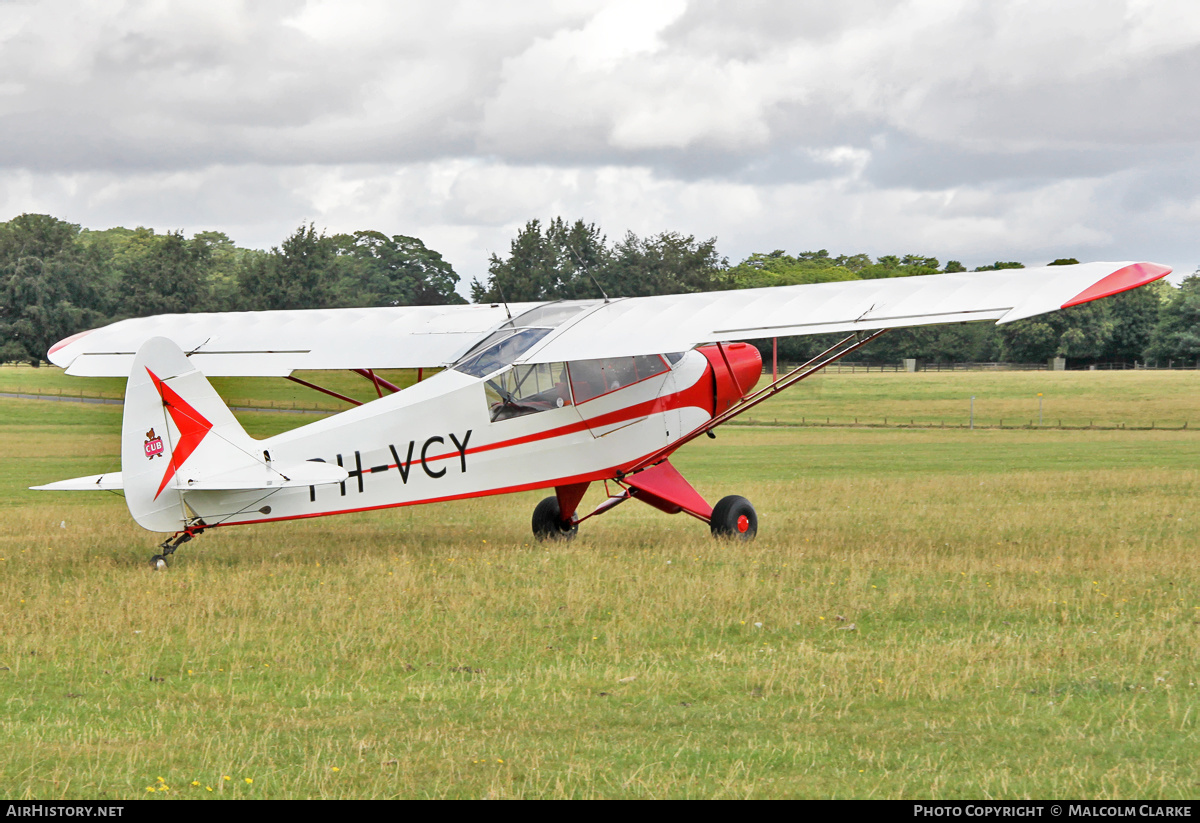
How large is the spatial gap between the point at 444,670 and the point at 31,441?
1503 inches

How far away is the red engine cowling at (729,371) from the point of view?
14.3m

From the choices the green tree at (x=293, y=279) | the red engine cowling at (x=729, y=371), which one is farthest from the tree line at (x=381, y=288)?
the red engine cowling at (x=729, y=371)

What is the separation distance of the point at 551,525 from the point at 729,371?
9.63 ft

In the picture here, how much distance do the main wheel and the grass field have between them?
572 mm

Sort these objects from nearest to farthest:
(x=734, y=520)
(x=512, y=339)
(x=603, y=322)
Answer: (x=512, y=339) → (x=603, y=322) → (x=734, y=520)

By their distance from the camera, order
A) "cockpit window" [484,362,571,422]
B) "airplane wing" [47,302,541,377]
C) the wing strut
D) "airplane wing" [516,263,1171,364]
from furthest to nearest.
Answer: "airplane wing" [47,302,541,377]
the wing strut
"cockpit window" [484,362,571,422]
"airplane wing" [516,263,1171,364]

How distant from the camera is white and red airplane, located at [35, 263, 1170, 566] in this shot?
1070 cm

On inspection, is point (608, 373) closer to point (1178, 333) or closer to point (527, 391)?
point (527, 391)

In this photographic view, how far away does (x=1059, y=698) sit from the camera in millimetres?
6719

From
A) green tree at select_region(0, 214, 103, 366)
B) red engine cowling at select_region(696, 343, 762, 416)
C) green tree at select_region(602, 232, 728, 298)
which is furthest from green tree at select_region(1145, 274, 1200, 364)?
red engine cowling at select_region(696, 343, 762, 416)

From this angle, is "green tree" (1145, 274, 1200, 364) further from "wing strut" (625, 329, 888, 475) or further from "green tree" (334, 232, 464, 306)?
"wing strut" (625, 329, 888, 475)

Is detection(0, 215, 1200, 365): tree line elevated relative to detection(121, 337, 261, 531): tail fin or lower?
elevated

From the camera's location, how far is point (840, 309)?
40.1 ft

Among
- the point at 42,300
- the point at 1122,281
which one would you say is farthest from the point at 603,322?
the point at 42,300
